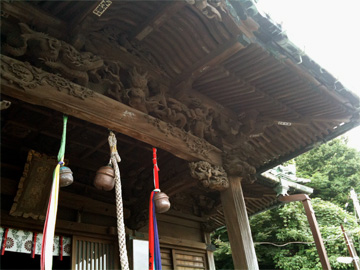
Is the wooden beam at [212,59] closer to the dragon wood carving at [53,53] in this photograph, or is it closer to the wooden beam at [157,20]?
the wooden beam at [157,20]

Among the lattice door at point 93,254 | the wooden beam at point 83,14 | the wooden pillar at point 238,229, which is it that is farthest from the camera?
the lattice door at point 93,254

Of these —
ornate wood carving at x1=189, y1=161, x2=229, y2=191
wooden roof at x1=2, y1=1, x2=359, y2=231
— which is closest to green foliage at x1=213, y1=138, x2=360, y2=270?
wooden roof at x1=2, y1=1, x2=359, y2=231

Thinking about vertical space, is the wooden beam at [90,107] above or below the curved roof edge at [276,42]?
below

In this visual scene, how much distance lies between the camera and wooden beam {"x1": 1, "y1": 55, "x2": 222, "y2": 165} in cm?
282

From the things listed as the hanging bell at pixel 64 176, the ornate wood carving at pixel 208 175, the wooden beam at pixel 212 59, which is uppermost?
the wooden beam at pixel 212 59

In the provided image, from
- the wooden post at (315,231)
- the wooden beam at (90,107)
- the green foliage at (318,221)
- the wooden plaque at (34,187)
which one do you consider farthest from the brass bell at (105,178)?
the green foliage at (318,221)

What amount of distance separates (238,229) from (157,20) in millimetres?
2753

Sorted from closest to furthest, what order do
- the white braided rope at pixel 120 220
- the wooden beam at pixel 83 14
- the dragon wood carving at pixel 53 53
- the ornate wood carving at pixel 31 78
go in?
the white braided rope at pixel 120 220 → the ornate wood carving at pixel 31 78 → the dragon wood carving at pixel 53 53 → the wooden beam at pixel 83 14

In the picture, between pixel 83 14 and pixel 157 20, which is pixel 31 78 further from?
pixel 157 20

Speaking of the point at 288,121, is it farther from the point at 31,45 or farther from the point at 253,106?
the point at 31,45

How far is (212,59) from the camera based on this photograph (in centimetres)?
382

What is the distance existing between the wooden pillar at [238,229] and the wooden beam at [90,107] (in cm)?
57

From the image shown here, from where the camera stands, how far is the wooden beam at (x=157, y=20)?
3450 mm

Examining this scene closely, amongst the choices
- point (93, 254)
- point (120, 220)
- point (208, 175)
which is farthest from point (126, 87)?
point (93, 254)
